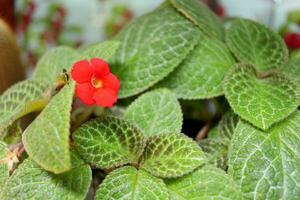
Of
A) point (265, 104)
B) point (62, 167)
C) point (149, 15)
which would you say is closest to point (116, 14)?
point (149, 15)

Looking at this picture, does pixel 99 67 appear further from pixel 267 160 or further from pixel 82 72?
pixel 267 160

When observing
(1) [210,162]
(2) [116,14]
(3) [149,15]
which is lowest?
(2) [116,14]

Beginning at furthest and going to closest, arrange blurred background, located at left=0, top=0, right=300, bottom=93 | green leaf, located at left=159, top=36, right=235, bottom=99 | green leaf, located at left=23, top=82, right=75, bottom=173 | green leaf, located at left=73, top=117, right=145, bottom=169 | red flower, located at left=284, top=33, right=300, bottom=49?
blurred background, located at left=0, top=0, right=300, bottom=93, red flower, located at left=284, top=33, right=300, bottom=49, green leaf, located at left=159, top=36, right=235, bottom=99, green leaf, located at left=73, top=117, right=145, bottom=169, green leaf, located at left=23, top=82, right=75, bottom=173

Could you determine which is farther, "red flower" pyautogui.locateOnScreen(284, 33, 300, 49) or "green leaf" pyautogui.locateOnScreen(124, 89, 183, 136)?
"red flower" pyautogui.locateOnScreen(284, 33, 300, 49)

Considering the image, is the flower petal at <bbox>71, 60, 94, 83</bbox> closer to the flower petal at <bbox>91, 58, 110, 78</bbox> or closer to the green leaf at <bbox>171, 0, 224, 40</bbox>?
the flower petal at <bbox>91, 58, 110, 78</bbox>

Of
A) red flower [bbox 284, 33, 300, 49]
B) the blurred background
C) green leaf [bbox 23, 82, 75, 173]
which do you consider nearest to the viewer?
green leaf [bbox 23, 82, 75, 173]

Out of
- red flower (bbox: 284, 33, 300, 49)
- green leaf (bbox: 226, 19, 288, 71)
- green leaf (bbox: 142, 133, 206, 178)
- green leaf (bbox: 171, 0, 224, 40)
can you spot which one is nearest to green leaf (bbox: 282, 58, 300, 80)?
green leaf (bbox: 226, 19, 288, 71)

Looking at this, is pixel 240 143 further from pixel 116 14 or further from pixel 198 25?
pixel 116 14

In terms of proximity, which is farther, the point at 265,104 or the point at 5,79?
the point at 5,79
